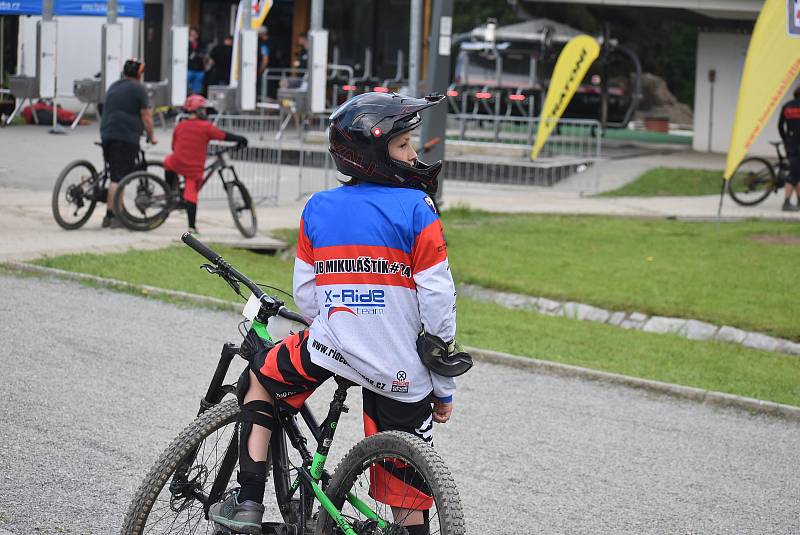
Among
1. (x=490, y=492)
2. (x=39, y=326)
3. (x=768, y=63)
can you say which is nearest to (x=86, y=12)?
(x=768, y=63)

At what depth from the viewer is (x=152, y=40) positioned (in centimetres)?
3266

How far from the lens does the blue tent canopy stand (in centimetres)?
2506

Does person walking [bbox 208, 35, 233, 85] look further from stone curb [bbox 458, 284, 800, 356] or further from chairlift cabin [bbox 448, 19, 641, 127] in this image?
stone curb [bbox 458, 284, 800, 356]

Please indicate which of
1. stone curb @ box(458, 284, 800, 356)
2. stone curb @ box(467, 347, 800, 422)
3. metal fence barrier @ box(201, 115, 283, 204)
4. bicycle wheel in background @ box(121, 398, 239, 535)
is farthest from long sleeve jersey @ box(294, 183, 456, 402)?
metal fence barrier @ box(201, 115, 283, 204)

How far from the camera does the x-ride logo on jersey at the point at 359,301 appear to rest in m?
3.97

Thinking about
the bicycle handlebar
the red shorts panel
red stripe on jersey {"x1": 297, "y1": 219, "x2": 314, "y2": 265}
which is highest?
red stripe on jersey {"x1": 297, "y1": 219, "x2": 314, "y2": 265}

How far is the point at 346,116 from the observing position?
4.03 m

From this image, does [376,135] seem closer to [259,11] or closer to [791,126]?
[791,126]

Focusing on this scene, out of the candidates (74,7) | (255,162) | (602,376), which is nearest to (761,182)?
(255,162)

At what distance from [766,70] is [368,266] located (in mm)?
12561

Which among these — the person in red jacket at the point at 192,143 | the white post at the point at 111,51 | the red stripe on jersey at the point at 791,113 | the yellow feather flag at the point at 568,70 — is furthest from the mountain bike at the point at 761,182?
the white post at the point at 111,51

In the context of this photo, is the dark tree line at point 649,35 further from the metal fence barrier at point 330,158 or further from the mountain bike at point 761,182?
the mountain bike at point 761,182

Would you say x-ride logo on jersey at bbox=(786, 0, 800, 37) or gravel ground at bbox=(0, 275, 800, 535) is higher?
x-ride logo on jersey at bbox=(786, 0, 800, 37)

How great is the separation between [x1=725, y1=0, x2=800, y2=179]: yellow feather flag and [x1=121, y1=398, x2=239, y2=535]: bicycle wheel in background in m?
12.2
